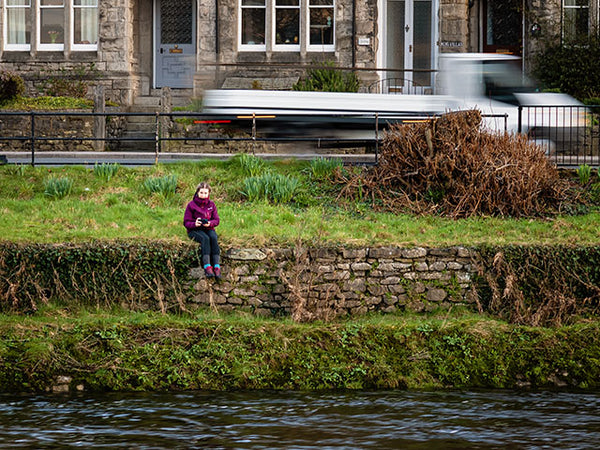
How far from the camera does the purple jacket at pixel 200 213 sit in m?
13.0

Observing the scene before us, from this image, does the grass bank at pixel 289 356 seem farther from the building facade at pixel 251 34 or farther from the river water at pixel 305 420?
the building facade at pixel 251 34

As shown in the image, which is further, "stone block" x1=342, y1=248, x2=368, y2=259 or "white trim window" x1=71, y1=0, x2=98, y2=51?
"white trim window" x1=71, y1=0, x2=98, y2=51

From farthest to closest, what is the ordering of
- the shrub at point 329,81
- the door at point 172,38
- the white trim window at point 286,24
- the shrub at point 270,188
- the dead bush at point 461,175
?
the door at point 172,38 < the white trim window at point 286,24 < the shrub at point 329,81 < the shrub at point 270,188 < the dead bush at point 461,175

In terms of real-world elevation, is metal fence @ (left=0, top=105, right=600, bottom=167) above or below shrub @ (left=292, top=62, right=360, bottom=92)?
below

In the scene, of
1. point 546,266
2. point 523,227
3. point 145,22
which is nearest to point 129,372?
point 546,266

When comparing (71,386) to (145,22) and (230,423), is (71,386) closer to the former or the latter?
(230,423)

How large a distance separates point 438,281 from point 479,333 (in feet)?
Result: 5.17

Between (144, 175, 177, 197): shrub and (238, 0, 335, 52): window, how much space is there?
12.0 m

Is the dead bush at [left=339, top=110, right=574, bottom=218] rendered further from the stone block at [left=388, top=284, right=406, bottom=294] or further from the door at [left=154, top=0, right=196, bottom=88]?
the door at [left=154, top=0, right=196, bottom=88]

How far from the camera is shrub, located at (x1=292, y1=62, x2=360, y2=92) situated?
2338 cm

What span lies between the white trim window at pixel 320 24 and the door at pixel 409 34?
1.73 m

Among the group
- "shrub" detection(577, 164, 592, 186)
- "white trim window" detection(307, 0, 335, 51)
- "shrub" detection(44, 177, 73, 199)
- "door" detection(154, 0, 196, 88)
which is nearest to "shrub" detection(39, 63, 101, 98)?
"door" detection(154, 0, 196, 88)

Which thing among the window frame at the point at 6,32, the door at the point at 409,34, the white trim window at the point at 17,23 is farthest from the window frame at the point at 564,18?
Result: the white trim window at the point at 17,23

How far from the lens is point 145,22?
28.9m
